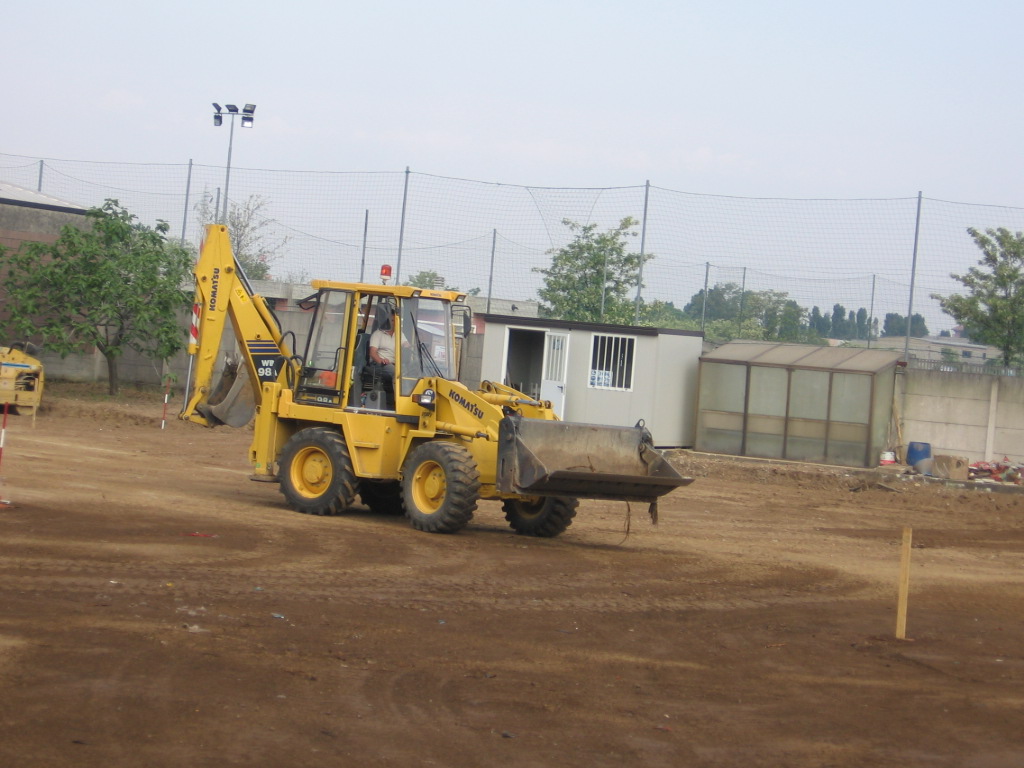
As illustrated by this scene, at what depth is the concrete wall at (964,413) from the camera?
902 inches

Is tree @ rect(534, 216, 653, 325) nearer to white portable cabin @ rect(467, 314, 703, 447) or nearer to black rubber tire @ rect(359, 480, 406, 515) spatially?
white portable cabin @ rect(467, 314, 703, 447)

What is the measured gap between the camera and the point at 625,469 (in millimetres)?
12422

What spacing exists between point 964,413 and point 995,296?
2.63 metres

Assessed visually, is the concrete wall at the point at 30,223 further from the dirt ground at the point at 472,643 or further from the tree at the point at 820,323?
the tree at the point at 820,323

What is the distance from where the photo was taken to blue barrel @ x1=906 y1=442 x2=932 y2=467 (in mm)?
23078

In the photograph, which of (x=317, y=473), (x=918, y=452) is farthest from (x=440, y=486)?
(x=918, y=452)

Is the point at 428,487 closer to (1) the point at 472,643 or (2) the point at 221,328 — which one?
(2) the point at 221,328

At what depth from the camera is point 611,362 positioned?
25578 mm

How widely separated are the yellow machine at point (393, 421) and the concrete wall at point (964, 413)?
12.7m

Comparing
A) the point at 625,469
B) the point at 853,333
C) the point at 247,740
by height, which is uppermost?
the point at 853,333

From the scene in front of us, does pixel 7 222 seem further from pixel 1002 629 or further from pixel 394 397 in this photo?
pixel 1002 629

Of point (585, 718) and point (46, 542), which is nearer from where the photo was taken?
point (585, 718)

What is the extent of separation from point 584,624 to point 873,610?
2.91 metres

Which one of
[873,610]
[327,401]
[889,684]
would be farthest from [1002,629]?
[327,401]
